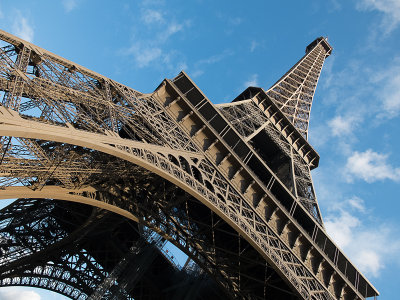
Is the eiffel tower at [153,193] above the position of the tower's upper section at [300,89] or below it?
below

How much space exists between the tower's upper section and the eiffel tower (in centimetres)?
642

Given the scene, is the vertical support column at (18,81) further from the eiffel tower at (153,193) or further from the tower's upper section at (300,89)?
the tower's upper section at (300,89)

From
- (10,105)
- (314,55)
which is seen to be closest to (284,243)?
(10,105)

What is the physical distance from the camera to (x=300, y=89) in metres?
42.3

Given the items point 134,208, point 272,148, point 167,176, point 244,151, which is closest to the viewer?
point 167,176

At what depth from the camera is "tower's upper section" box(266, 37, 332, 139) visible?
123ft

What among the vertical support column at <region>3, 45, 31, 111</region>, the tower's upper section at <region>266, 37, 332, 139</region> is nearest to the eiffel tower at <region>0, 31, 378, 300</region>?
the vertical support column at <region>3, 45, 31, 111</region>

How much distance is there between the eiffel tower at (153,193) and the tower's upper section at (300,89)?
642 centimetres

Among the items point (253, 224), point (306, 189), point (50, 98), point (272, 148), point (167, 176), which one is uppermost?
point (272, 148)

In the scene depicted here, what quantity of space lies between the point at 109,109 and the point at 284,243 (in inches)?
387

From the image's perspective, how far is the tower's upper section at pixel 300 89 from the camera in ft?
123

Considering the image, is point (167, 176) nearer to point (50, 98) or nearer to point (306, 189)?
point (50, 98)

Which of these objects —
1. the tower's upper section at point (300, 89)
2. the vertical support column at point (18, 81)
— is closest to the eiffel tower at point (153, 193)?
the vertical support column at point (18, 81)

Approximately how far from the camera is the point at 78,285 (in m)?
25.6
